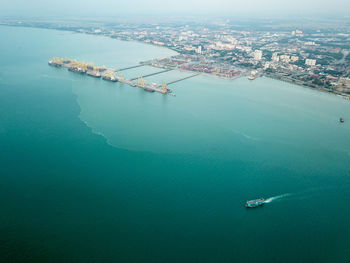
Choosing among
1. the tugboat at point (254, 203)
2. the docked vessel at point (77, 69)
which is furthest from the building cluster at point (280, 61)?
the tugboat at point (254, 203)

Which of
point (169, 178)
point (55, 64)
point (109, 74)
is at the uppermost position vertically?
point (55, 64)

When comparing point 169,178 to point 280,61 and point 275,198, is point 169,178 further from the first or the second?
point 280,61

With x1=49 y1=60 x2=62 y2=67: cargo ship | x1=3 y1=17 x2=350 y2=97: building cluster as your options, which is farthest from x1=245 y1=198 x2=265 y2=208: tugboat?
x1=49 y1=60 x2=62 y2=67: cargo ship

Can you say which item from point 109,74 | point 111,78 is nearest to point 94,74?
point 109,74

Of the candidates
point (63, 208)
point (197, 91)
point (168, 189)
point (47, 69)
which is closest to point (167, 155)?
point (168, 189)

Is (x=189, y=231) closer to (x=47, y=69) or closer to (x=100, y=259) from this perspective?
(x=100, y=259)

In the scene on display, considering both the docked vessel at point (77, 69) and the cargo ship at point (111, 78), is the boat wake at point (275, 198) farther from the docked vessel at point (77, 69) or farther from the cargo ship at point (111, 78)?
the docked vessel at point (77, 69)

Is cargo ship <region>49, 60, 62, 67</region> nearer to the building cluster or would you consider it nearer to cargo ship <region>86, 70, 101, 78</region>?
cargo ship <region>86, 70, 101, 78</region>

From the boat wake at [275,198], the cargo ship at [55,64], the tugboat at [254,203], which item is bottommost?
the boat wake at [275,198]

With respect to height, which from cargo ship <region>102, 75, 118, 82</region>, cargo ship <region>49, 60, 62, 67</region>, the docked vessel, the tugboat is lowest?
the tugboat
